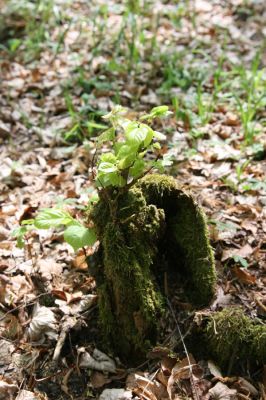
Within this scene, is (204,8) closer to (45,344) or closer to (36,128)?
(36,128)

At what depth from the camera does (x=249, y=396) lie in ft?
8.16

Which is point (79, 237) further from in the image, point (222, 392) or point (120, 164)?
point (222, 392)

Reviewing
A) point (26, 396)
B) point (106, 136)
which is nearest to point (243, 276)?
point (106, 136)

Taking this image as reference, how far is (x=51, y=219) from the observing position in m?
2.62

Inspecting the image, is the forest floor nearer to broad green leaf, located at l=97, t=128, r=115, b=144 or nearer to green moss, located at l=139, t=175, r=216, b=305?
green moss, located at l=139, t=175, r=216, b=305

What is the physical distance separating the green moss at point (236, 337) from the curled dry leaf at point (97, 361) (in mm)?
562

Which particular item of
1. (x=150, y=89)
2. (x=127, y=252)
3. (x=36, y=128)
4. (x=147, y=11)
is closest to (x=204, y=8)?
(x=147, y=11)

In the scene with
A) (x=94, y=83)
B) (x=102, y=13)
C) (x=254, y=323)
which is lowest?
(x=254, y=323)

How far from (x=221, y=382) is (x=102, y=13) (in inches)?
208

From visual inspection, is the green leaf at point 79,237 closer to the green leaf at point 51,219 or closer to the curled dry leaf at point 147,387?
the green leaf at point 51,219

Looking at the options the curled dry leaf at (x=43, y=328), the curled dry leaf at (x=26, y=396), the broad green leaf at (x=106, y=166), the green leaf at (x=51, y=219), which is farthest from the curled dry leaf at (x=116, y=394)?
the broad green leaf at (x=106, y=166)

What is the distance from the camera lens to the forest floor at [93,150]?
2650 millimetres

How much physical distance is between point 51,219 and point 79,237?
0.22m

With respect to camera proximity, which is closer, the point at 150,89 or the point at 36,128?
the point at 36,128
